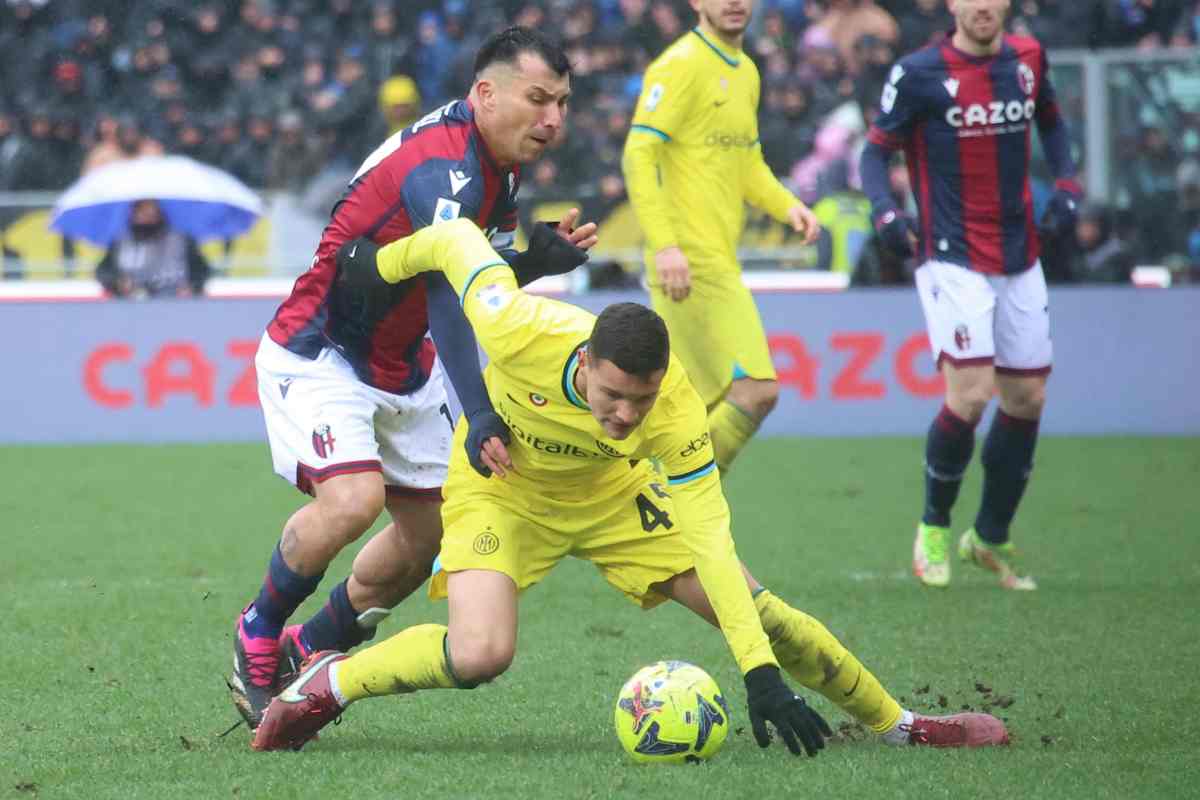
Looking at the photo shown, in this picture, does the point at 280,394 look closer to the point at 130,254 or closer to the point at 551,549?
the point at 551,549

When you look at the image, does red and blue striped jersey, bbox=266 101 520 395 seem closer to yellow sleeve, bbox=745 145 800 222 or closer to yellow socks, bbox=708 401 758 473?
yellow socks, bbox=708 401 758 473

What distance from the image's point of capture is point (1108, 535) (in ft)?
30.3

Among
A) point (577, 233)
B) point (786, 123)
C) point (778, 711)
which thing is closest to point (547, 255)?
point (577, 233)

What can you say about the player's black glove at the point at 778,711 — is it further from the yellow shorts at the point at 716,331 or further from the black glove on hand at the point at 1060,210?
the black glove on hand at the point at 1060,210

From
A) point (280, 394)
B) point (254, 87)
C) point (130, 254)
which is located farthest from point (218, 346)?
point (280, 394)

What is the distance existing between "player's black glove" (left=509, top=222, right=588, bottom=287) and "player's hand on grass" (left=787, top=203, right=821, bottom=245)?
2340 millimetres

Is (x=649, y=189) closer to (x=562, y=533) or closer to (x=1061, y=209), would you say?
(x=1061, y=209)

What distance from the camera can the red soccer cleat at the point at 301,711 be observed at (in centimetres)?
492

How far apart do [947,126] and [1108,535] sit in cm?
243

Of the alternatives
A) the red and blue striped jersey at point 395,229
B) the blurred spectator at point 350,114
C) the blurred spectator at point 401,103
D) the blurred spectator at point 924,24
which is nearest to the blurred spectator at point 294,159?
the blurred spectator at point 350,114

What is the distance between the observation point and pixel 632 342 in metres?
4.46

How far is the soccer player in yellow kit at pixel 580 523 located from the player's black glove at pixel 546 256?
0.31 meters

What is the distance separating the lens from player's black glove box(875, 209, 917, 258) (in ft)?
25.2

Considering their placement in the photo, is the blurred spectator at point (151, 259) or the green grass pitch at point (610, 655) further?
the blurred spectator at point (151, 259)
